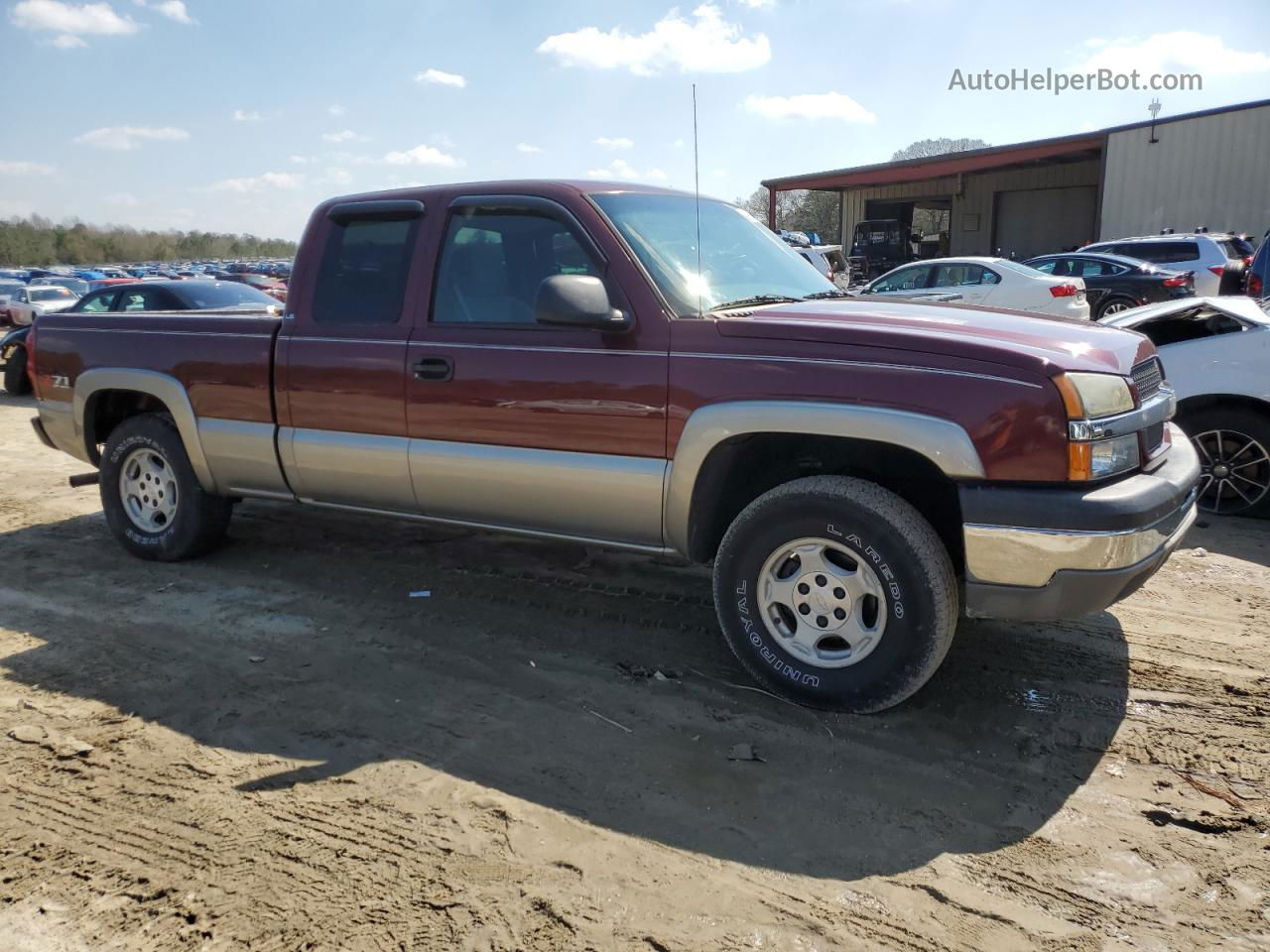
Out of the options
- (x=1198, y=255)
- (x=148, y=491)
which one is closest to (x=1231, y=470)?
(x=148, y=491)

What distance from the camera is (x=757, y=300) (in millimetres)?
4141

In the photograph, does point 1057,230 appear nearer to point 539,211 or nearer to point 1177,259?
point 1177,259

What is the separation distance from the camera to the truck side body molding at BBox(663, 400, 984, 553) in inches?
126

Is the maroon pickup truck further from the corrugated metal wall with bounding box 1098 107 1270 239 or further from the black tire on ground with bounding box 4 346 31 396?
the corrugated metal wall with bounding box 1098 107 1270 239

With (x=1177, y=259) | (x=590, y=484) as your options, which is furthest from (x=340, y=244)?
(x=1177, y=259)

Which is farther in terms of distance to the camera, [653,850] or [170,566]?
[170,566]

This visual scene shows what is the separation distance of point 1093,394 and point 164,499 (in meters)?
4.95

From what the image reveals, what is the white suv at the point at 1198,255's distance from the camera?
1703cm

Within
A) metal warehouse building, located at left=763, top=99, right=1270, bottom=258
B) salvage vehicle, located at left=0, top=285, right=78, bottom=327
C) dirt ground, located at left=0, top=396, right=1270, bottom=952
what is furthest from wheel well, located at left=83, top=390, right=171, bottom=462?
metal warehouse building, located at left=763, top=99, right=1270, bottom=258

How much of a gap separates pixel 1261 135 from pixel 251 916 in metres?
27.7

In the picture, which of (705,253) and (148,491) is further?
(148,491)

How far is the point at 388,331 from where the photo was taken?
4.45 metres

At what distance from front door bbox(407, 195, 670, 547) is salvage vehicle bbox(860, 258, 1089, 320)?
9.71m

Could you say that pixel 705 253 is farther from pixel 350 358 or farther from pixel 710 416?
pixel 350 358
